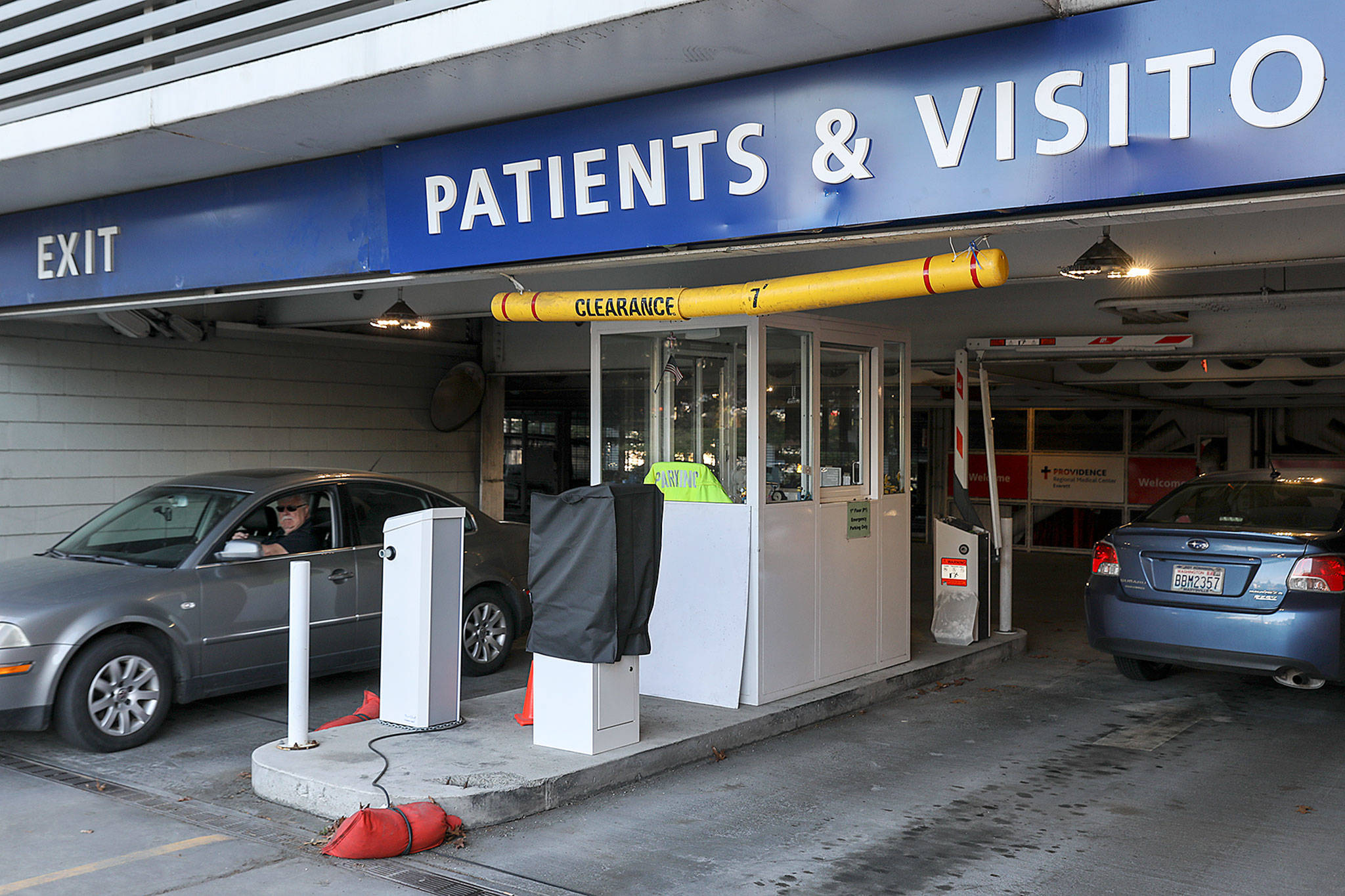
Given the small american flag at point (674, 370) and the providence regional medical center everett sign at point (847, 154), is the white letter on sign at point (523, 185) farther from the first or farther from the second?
the small american flag at point (674, 370)

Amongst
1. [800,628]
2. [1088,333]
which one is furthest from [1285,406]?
[800,628]

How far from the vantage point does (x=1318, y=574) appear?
6754 mm

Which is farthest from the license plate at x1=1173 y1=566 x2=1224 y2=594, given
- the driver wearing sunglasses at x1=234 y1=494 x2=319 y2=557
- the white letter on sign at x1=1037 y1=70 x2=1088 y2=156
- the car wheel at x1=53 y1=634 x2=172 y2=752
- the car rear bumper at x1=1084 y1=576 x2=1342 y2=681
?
the car wheel at x1=53 y1=634 x2=172 y2=752

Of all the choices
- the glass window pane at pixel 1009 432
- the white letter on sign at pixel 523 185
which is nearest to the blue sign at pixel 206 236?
the white letter on sign at pixel 523 185

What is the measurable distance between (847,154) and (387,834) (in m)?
3.72

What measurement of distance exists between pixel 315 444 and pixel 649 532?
311 inches

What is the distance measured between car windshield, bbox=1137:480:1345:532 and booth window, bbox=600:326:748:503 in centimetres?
320

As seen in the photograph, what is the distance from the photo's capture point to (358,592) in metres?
7.63

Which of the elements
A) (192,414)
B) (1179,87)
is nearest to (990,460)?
(1179,87)

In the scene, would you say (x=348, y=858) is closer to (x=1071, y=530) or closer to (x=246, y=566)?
(x=246, y=566)

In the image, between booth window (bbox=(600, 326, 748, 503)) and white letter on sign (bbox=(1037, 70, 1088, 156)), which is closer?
white letter on sign (bbox=(1037, 70, 1088, 156))

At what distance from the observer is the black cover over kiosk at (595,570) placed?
5785mm

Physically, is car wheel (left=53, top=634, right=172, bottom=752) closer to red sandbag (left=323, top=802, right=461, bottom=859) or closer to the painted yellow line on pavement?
the painted yellow line on pavement

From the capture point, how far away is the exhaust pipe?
6.93 metres
